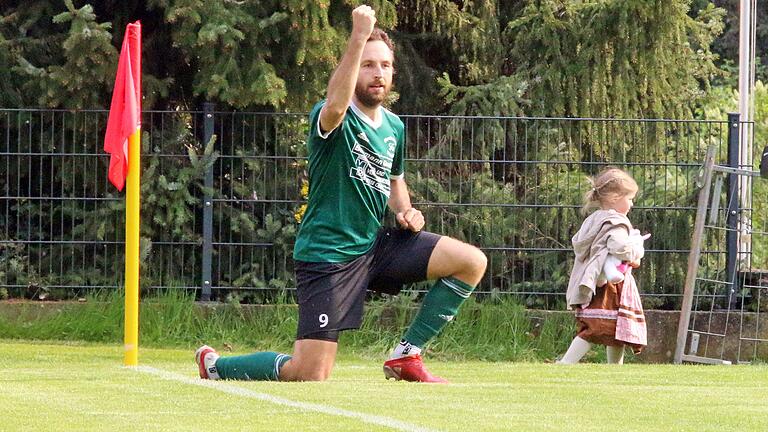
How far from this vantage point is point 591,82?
13836mm

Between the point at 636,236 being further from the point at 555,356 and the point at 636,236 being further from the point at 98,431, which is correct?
the point at 98,431

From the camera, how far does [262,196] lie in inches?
515

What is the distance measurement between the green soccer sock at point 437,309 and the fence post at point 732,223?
232 inches

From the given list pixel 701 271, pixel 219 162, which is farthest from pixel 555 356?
pixel 219 162

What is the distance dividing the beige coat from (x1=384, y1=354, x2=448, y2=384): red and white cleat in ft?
10.1

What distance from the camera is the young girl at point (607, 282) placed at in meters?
10.6

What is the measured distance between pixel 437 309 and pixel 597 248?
3.10 metres

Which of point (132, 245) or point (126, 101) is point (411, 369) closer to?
point (132, 245)

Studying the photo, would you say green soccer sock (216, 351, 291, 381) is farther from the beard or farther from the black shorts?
the beard

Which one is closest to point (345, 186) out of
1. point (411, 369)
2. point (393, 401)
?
point (411, 369)

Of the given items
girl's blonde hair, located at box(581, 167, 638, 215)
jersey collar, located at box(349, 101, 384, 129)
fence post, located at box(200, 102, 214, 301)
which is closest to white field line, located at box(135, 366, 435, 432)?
jersey collar, located at box(349, 101, 384, 129)

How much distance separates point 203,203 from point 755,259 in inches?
212

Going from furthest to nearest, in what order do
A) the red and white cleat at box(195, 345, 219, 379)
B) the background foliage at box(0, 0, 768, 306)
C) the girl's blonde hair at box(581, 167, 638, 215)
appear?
1. the background foliage at box(0, 0, 768, 306)
2. the girl's blonde hair at box(581, 167, 638, 215)
3. the red and white cleat at box(195, 345, 219, 379)

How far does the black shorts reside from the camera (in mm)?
7660
